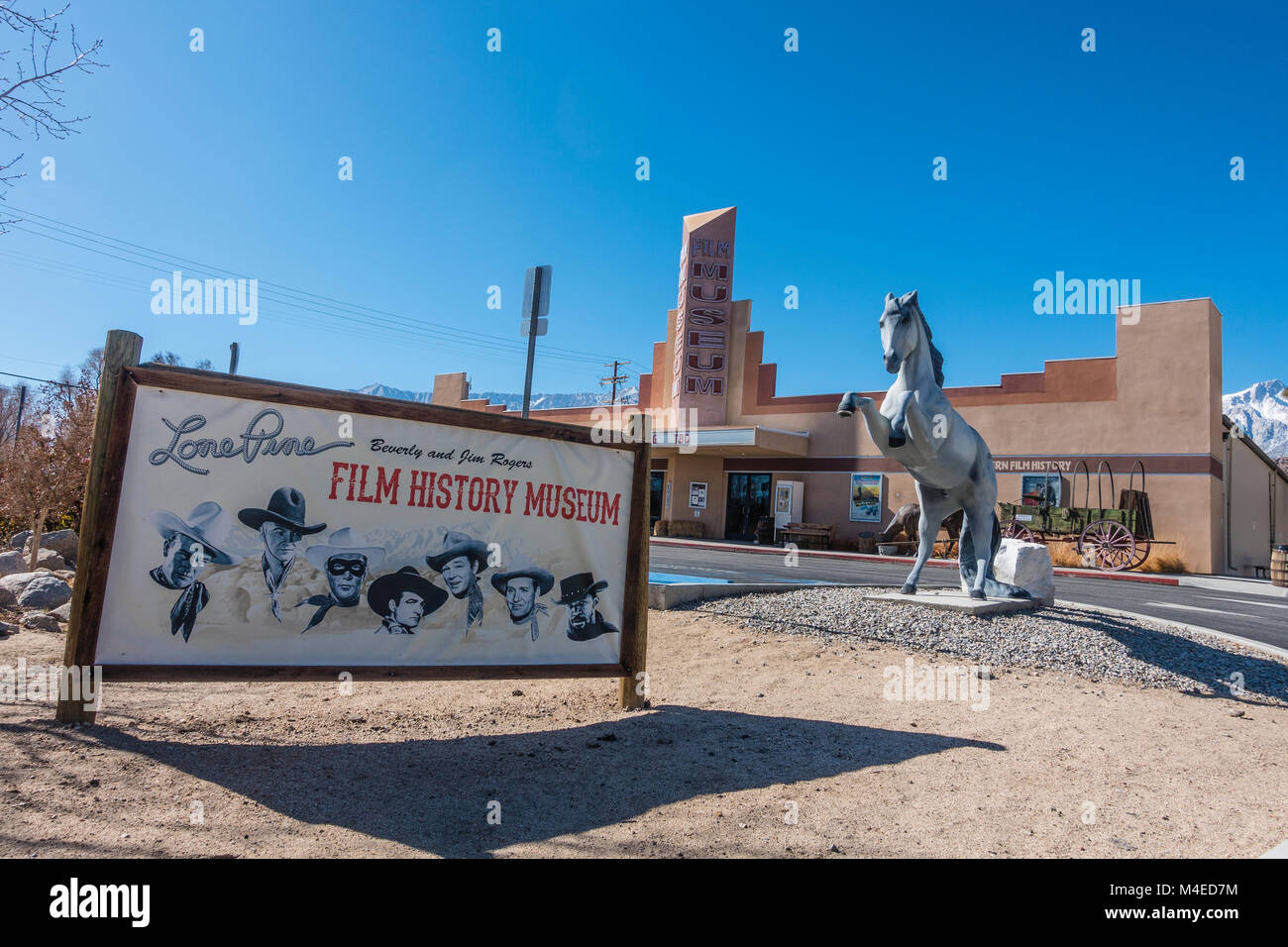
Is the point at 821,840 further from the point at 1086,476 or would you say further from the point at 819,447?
the point at 819,447

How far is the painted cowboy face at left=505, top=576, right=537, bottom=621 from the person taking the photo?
14.9 ft

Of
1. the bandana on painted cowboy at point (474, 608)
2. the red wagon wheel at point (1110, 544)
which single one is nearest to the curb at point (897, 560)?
the red wagon wheel at point (1110, 544)

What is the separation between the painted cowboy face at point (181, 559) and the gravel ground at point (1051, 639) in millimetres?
5486

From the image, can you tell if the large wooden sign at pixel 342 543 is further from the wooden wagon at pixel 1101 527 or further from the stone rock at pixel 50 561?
the wooden wagon at pixel 1101 527

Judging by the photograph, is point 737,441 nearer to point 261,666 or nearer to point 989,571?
point 989,571

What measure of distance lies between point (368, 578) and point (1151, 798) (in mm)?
4222

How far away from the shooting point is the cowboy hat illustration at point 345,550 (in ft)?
13.4

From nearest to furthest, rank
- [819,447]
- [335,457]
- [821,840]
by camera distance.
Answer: [821,840]
[335,457]
[819,447]

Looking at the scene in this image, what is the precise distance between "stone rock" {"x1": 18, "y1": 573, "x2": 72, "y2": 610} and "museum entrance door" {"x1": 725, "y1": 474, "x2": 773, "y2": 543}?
2319 cm

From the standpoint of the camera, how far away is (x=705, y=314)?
2791 centimetres

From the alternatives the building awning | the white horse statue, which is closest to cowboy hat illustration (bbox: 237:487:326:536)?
the white horse statue

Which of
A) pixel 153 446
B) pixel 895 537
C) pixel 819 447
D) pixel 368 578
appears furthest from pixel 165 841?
pixel 819 447
